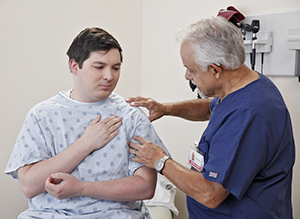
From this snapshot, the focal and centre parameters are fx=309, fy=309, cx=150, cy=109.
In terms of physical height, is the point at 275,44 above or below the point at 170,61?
above

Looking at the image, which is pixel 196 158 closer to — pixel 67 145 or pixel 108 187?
pixel 108 187

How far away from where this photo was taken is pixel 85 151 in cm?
121

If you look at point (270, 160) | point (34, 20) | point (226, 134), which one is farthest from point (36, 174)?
point (34, 20)

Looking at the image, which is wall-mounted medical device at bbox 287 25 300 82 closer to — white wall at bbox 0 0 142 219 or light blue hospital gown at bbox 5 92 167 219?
light blue hospital gown at bbox 5 92 167 219

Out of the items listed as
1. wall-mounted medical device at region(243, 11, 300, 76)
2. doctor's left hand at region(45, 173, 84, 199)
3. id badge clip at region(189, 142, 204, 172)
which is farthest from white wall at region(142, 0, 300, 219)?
doctor's left hand at region(45, 173, 84, 199)

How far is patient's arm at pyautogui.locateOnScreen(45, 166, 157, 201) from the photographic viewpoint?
113 centimetres

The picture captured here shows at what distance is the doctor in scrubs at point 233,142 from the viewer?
1.20m

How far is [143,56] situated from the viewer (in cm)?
314

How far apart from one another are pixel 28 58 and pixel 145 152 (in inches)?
50.8

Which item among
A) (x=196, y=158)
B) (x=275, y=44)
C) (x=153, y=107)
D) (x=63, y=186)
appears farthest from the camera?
→ (x=275, y=44)

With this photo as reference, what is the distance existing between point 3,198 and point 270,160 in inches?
68.4

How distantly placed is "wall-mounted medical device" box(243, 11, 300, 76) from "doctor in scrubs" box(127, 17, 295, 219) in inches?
38.4

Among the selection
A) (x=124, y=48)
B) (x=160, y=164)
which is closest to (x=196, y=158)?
(x=160, y=164)

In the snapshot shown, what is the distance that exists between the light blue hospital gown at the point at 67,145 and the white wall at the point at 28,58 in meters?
0.88
